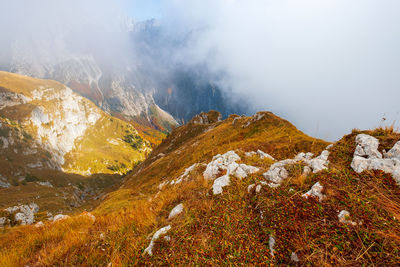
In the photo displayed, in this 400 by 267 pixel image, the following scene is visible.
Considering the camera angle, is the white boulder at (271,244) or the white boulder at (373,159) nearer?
the white boulder at (271,244)

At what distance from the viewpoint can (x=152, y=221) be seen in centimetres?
517

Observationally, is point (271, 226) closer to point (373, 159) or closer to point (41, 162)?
point (373, 159)

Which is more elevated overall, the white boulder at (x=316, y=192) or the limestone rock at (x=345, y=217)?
the limestone rock at (x=345, y=217)

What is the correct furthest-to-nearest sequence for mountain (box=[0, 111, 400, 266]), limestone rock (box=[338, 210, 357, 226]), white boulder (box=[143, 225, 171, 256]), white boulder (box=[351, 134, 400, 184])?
white boulder (box=[351, 134, 400, 184]) → white boulder (box=[143, 225, 171, 256]) → limestone rock (box=[338, 210, 357, 226]) → mountain (box=[0, 111, 400, 266])

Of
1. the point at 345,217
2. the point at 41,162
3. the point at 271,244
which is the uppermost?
the point at 345,217

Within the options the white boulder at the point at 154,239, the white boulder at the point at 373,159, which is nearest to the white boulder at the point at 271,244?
the white boulder at the point at 154,239

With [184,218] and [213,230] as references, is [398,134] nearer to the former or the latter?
Result: [213,230]

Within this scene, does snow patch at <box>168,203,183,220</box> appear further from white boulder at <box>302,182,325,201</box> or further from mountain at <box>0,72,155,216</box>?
mountain at <box>0,72,155,216</box>

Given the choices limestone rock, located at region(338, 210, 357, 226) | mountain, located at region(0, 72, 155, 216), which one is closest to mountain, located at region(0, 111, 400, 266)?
limestone rock, located at region(338, 210, 357, 226)

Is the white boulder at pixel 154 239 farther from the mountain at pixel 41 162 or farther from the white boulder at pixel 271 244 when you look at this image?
the mountain at pixel 41 162

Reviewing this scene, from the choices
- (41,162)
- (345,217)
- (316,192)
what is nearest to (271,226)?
(345,217)

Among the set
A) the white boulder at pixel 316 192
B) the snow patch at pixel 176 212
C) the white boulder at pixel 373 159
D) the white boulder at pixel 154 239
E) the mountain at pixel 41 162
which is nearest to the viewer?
the white boulder at pixel 154 239

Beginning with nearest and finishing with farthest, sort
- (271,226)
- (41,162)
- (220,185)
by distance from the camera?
(271,226), (220,185), (41,162)

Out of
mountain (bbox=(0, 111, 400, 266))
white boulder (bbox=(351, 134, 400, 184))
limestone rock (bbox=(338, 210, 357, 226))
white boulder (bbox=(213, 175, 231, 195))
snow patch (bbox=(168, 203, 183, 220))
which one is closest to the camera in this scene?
mountain (bbox=(0, 111, 400, 266))
